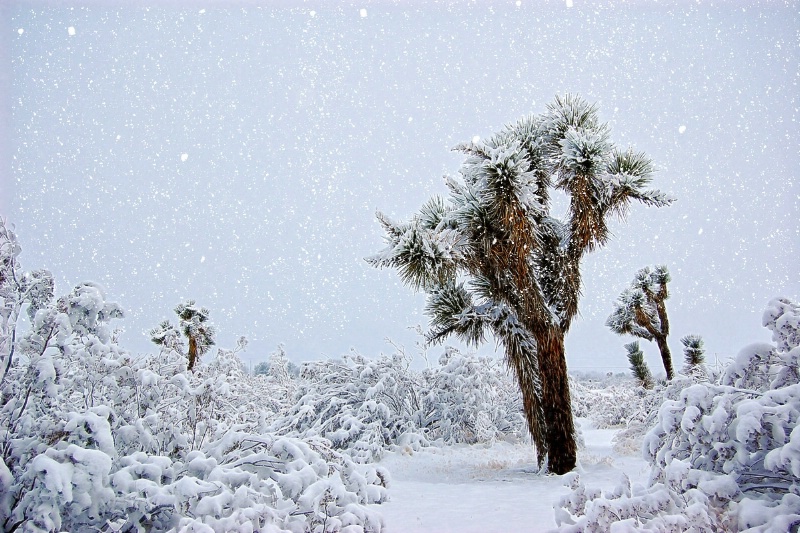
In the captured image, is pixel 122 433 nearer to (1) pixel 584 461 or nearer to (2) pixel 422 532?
(2) pixel 422 532

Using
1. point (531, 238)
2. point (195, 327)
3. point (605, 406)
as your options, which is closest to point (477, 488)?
point (531, 238)

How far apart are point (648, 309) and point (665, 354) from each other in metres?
1.36

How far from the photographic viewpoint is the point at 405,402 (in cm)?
1329

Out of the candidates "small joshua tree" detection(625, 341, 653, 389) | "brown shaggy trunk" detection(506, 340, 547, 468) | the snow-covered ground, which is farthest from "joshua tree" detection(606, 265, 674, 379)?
"brown shaggy trunk" detection(506, 340, 547, 468)

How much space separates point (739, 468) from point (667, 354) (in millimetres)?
11740

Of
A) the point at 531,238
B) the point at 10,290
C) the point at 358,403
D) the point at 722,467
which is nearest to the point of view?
the point at 722,467

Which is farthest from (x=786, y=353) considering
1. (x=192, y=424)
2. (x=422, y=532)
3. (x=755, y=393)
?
(x=192, y=424)

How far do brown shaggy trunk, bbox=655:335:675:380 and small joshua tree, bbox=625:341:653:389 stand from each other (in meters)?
2.88

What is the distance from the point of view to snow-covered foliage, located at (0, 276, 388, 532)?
3027mm

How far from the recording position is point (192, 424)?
4363mm

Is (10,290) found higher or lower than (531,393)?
higher

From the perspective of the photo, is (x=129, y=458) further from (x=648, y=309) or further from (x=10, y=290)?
(x=648, y=309)

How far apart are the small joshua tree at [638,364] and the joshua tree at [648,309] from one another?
6.94ft

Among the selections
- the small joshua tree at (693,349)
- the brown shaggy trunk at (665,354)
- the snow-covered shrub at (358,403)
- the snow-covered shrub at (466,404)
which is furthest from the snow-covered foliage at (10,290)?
the small joshua tree at (693,349)
